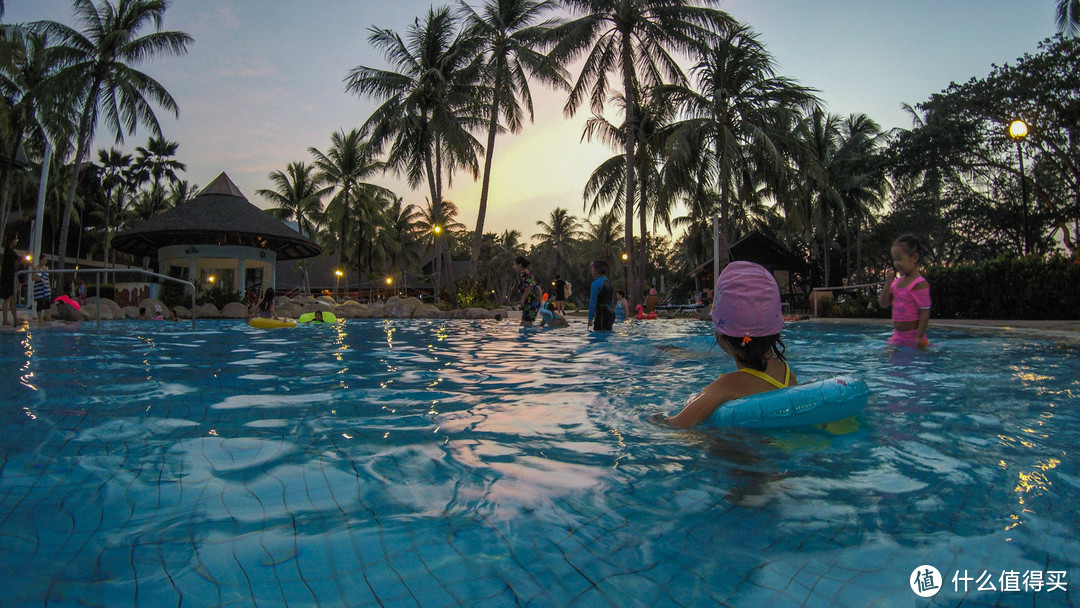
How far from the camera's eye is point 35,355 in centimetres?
642

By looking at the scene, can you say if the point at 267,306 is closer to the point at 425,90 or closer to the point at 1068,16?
the point at 425,90

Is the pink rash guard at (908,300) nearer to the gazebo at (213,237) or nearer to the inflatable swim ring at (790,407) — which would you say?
the inflatable swim ring at (790,407)

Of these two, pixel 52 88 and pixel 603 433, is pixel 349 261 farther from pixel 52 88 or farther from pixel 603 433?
pixel 603 433

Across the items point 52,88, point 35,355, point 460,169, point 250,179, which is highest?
point 250,179

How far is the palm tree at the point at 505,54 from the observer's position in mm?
21875

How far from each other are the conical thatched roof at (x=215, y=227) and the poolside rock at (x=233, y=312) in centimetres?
459

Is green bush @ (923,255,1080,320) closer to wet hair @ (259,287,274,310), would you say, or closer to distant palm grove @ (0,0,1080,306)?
distant palm grove @ (0,0,1080,306)

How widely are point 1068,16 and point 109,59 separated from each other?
34.9 m

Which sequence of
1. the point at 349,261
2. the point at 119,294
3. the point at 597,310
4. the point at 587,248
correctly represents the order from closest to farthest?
the point at 597,310 → the point at 119,294 → the point at 349,261 → the point at 587,248

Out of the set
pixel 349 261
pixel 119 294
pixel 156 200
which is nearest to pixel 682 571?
pixel 119 294

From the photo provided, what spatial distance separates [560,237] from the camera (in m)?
55.8

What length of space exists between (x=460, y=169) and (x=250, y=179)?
1883 inches

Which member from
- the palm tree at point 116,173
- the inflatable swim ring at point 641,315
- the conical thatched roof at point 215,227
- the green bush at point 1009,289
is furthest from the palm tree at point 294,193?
the green bush at point 1009,289

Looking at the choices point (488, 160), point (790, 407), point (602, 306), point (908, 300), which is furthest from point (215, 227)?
point (790, 407)
